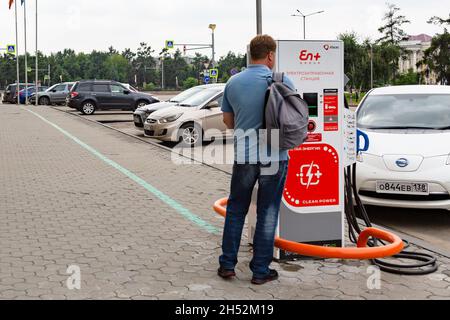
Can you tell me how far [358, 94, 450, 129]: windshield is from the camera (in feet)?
25.6

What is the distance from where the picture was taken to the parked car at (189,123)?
14938 millimetres

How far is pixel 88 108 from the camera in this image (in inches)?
1126

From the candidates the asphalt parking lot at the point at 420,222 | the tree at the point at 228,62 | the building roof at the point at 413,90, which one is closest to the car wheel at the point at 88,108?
the building roof at the point at 413,90

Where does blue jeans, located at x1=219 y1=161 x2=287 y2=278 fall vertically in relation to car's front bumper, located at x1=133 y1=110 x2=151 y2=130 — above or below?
below

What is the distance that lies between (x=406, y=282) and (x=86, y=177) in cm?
644

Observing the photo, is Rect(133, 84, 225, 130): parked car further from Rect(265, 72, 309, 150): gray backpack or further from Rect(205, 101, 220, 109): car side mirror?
Rect(265, 72, 309, 150): gray backpack

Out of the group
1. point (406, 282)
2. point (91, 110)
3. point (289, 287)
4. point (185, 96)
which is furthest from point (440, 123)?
point (91, 110)

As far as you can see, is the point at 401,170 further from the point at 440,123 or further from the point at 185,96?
the point at 185,96

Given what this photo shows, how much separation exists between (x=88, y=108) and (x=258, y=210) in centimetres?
2504

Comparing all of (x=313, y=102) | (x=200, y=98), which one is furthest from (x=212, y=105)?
(x=313, y=102)

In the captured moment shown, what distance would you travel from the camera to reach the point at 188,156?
516 inches

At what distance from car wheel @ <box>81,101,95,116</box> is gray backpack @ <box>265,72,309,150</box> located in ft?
82.3

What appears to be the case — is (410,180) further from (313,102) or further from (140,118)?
(140,118)

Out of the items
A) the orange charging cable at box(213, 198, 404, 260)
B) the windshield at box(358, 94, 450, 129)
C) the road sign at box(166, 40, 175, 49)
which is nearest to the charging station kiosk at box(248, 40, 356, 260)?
the orange charging cable at box(213, 198, 404, 260)
